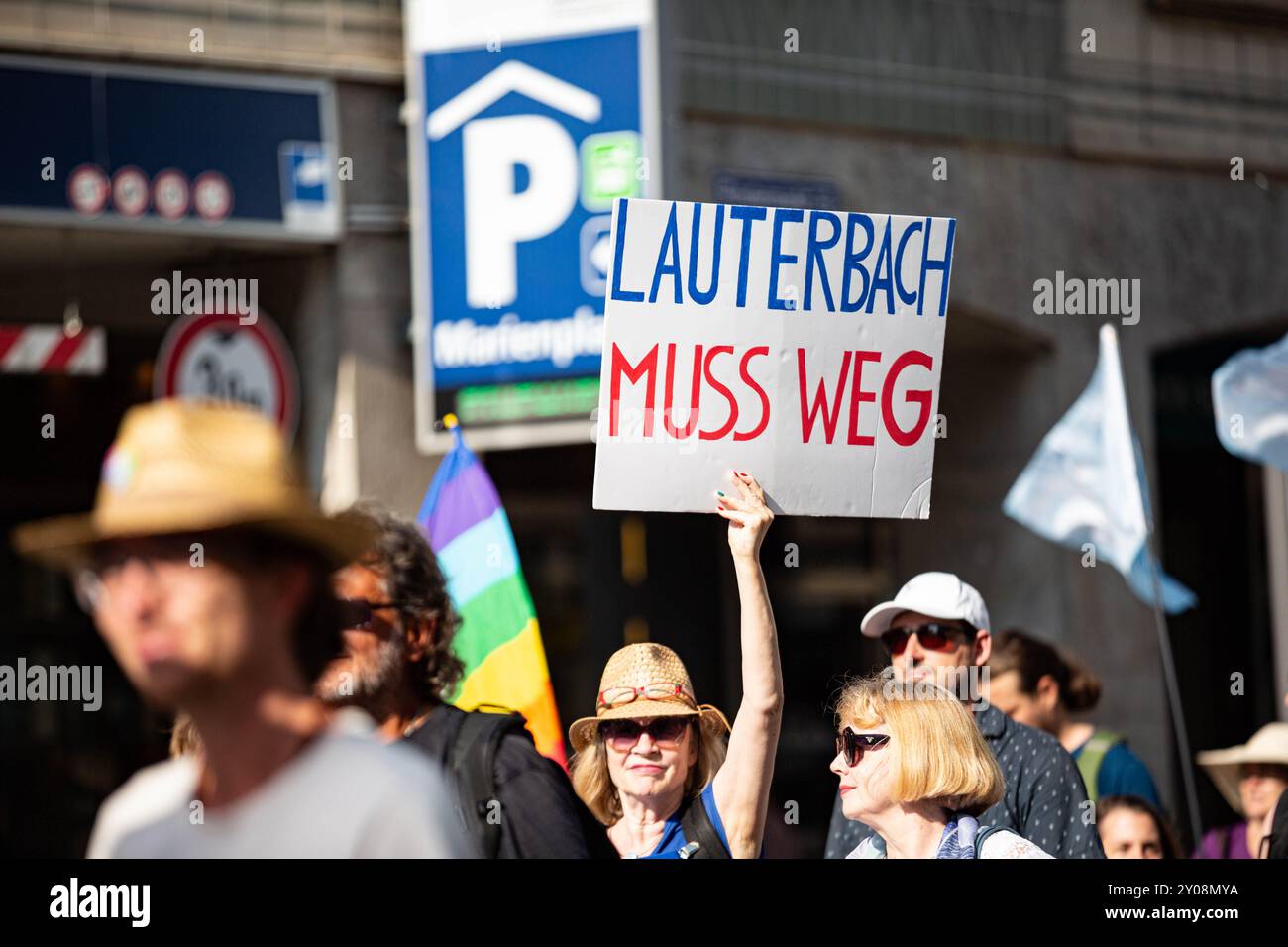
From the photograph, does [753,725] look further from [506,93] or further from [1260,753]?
[506,93]

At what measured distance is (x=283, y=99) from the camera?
1038 centimetres

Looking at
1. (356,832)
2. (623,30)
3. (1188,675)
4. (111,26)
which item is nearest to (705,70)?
(623,30)

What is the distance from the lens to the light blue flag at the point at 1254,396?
8414mm

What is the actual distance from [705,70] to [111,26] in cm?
317

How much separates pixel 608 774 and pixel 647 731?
0.20 m

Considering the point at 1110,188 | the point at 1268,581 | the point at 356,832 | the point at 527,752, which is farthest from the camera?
the point at 1268,581

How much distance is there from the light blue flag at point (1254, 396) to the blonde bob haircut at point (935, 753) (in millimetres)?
4577

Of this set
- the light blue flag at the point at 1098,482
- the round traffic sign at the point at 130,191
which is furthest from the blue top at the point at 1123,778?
the round traffic sign at the point at 130,191

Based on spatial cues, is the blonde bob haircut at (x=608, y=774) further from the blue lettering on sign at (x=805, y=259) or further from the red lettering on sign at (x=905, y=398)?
the blue lettering on sign at (x=805, y=259)

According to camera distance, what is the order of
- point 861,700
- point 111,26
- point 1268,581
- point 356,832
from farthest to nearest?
point 1268,581, point 111,26, point 861,700, point 356,832

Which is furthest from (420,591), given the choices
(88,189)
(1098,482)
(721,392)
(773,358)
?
(88,189)

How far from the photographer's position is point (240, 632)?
7.33ft

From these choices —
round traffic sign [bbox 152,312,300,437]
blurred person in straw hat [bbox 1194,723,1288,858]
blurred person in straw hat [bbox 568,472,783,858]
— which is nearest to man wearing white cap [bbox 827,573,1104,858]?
blurred person in straw hat [bbox 568,472,783,858]

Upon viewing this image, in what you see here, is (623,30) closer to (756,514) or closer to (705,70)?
(705,70)
